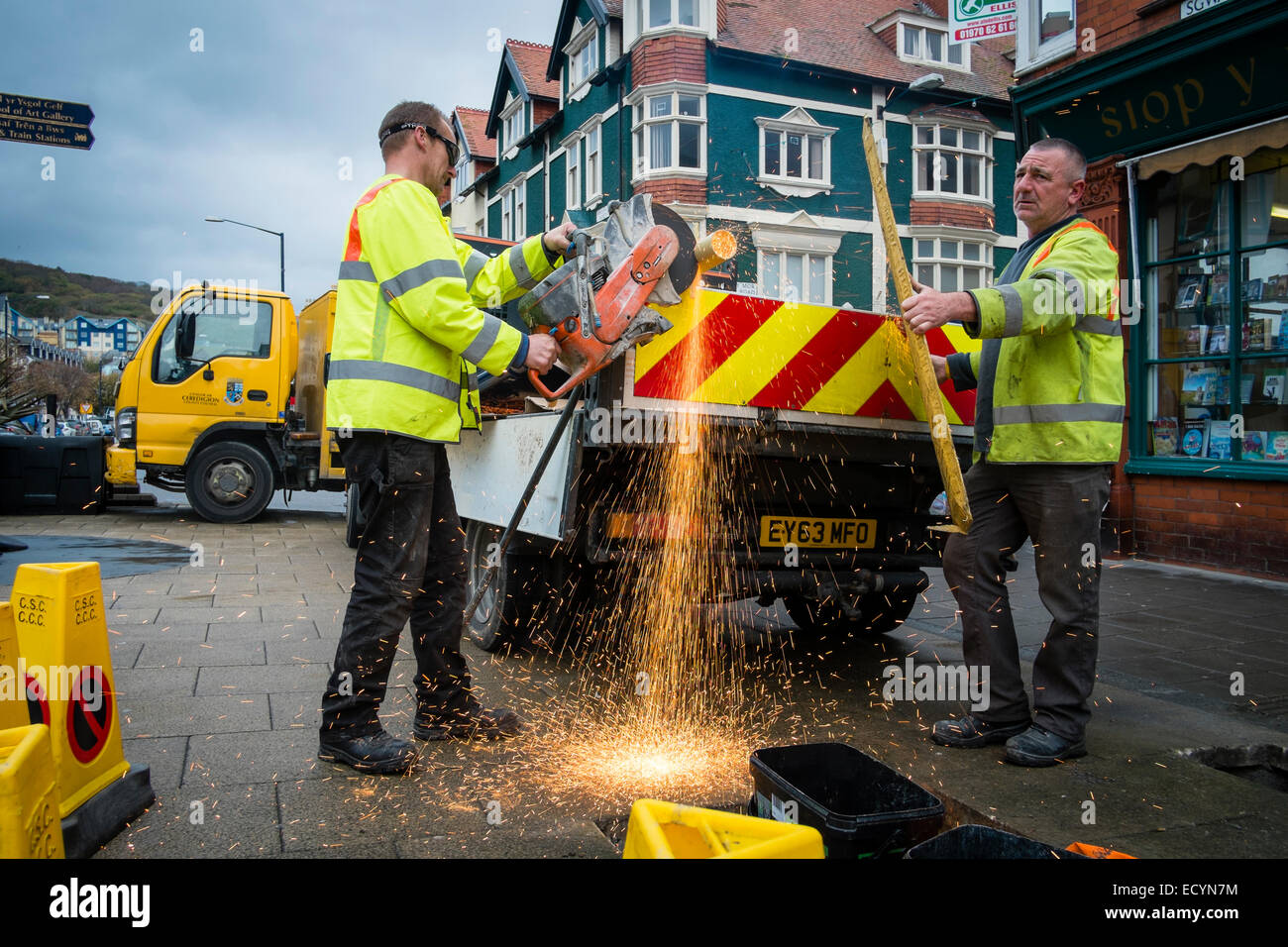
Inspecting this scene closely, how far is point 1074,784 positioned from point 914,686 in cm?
135

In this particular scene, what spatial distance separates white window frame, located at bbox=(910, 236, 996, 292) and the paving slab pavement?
17271mm

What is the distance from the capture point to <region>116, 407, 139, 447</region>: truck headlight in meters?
11.5

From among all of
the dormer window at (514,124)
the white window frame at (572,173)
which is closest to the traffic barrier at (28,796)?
the white window frame at (572,173)

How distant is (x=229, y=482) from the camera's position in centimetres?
1153

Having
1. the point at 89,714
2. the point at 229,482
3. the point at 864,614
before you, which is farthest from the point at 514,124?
the point at 89,714

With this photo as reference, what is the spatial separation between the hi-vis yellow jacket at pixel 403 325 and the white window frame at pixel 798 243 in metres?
18.7

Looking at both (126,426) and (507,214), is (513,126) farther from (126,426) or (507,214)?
(126,426)

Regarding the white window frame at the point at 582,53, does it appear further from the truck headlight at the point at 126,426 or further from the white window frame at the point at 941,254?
the truck headlight at the point at 126,426

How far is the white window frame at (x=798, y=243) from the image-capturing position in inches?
850

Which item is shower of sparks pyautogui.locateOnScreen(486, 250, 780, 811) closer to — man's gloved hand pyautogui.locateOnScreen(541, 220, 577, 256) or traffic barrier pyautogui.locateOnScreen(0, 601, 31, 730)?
man's gloved hand pyautogui.locateOnScreen(541, 220, 577, 256)

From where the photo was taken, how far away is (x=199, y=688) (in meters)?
4.09
